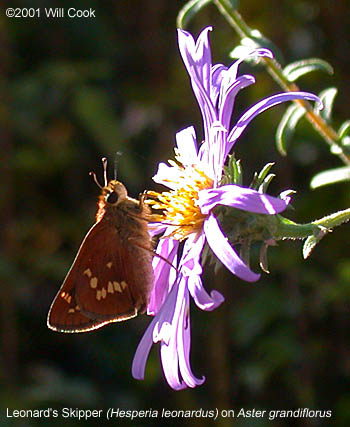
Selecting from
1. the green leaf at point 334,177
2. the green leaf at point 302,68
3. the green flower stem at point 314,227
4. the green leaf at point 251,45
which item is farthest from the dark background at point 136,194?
the green flower stem at point 314,227

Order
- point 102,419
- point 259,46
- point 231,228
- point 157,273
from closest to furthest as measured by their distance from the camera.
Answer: point 231,228, point 259,46, point 157,273, point 102,419

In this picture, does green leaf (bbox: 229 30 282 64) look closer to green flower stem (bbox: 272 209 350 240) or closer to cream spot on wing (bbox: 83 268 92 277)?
green flower stem (bbox: 272 209 350 240)

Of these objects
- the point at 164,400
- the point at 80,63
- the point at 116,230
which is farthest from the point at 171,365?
the point at 80,63

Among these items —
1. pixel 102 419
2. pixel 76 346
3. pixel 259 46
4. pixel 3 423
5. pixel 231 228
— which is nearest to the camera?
pixel 231 228

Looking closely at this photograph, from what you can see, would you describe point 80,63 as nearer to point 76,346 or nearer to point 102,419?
point 76,346

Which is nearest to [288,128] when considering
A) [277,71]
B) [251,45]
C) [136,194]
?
[277,71]

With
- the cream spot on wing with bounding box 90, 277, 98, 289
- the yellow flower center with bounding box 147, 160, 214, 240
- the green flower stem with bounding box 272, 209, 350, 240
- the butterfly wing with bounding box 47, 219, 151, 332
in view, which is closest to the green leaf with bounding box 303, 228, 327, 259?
the green flower stem with bounding box 272, 209, 350, 240
